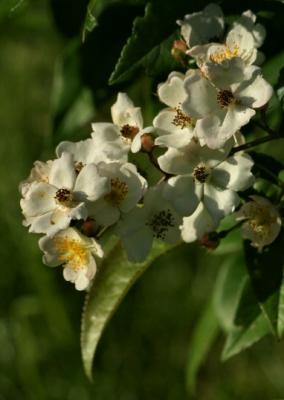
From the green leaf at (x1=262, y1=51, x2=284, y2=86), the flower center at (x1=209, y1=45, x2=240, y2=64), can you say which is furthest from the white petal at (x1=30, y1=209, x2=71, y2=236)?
the green leaf at (x1=262, y1=51, x2=284, y2=86)

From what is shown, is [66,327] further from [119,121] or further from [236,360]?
[119,121]

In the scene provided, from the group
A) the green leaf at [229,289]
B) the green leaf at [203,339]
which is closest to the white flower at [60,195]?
the green leaf at [229,289]

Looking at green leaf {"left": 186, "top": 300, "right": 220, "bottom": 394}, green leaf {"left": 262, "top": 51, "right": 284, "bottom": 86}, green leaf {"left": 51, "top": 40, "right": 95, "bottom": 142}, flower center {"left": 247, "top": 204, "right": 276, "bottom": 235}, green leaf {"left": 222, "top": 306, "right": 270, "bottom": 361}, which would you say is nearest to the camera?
flower center {"left": 247, "top": 204, "right": 276, "bottom": 235}

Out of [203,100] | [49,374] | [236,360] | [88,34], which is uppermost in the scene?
[203,100]

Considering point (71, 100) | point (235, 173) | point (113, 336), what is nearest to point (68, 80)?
point (71, 100)

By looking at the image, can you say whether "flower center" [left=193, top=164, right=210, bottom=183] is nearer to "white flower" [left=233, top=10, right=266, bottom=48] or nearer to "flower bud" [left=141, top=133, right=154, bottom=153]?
"flower bud" [left=141, top=133, right=154, bottom=153]

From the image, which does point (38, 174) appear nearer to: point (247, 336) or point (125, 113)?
point (125, 113)

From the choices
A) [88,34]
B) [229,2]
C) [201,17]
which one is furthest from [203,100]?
[88,34]
